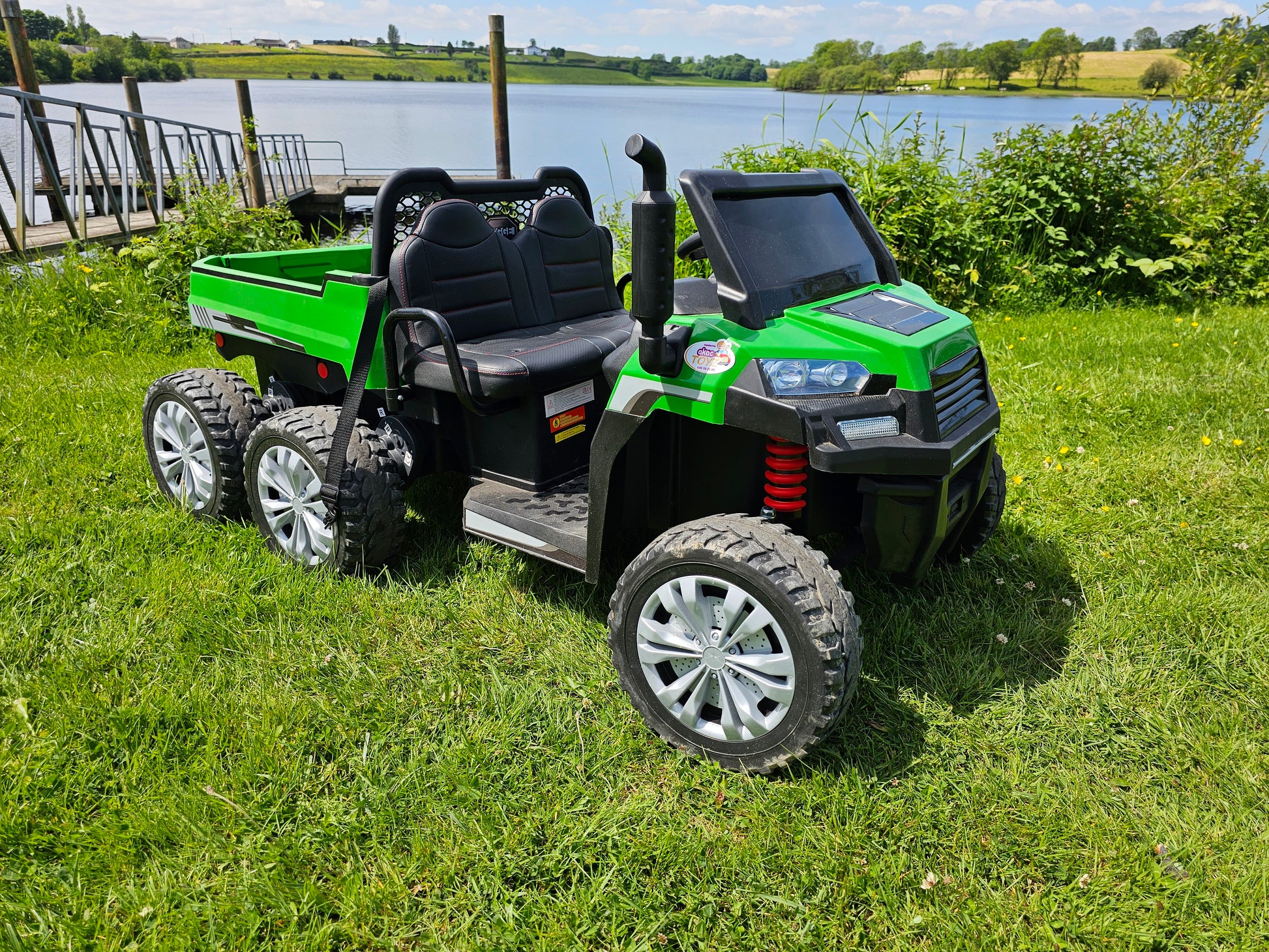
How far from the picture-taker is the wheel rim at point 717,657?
7.96 feet

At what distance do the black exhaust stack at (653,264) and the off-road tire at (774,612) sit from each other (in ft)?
1.70

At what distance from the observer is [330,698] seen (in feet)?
9.25

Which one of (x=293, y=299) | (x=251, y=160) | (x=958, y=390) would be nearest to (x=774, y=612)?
(x=958, y=390)

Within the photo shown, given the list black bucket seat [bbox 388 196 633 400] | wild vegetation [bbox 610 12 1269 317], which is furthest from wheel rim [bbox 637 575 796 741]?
wild vegetation [bbox 610 12 1269 317]

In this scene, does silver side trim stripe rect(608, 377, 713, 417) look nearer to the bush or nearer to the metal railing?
the metal railing

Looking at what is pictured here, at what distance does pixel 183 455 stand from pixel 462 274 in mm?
1634

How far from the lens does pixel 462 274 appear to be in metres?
3.54

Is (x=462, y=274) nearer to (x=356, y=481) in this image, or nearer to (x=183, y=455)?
(x=356, y=481)

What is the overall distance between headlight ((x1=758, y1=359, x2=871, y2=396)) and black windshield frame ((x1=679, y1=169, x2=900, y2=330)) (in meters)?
0.17

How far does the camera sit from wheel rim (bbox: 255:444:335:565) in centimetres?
341

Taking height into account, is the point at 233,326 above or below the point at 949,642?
above

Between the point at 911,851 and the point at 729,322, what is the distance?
5.10ft

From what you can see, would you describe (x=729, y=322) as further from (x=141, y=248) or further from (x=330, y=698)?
(x=141, y=248)

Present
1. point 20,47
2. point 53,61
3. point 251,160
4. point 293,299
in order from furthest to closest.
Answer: point 53,61 → point 251,160 → point 20,47 → point 293,299
